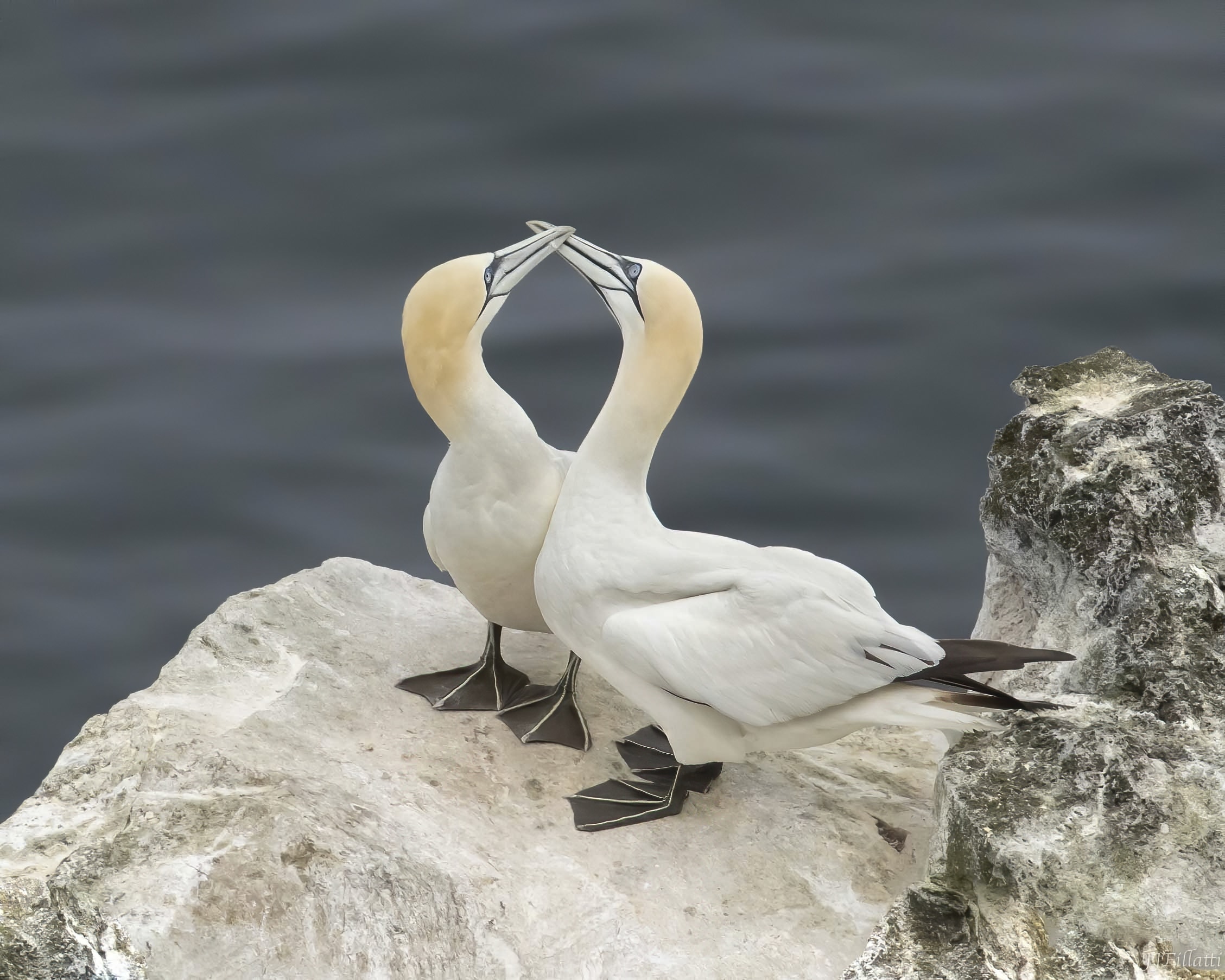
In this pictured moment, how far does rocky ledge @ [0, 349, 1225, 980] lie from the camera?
3.60 meters

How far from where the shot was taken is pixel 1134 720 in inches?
157

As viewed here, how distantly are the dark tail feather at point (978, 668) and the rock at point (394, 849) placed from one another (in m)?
0.60

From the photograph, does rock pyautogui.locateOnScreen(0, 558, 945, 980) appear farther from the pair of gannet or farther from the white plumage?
the white plumage

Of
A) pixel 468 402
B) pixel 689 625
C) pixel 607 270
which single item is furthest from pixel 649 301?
pixel 689 625

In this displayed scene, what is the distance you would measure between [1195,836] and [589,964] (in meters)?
1.53

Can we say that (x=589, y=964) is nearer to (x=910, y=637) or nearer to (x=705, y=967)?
(x=705, y=967)

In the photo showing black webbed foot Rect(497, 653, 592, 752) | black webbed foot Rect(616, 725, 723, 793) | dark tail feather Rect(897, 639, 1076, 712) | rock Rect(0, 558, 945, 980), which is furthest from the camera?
black webbed foot Rect(497, 653, 592, 752)

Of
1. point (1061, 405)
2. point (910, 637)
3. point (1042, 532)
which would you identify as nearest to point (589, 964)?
point (910, 637)

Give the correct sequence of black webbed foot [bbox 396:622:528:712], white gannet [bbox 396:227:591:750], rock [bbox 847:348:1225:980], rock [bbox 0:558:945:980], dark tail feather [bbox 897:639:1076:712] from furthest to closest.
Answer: black webbed foot [bbox 396:622:528:712] → white gannet [bbox 396:227:591:750] → dark tail feather [bbox 897:639:1076:712] → rock [bbox 0:558:945:980] → rock [bbox 847:348:1225:980]

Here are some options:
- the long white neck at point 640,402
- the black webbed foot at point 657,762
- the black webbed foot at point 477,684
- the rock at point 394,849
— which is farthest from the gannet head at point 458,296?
the black webbed foot at point 657,762

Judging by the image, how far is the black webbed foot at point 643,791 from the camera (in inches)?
173

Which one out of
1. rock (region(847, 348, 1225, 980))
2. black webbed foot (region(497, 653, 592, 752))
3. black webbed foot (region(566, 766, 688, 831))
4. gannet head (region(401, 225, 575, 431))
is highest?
gannet head (region(401, 225, 575, 431))

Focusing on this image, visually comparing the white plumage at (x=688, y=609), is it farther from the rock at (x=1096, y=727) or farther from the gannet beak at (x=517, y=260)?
the rock at (x=1096, y=727)

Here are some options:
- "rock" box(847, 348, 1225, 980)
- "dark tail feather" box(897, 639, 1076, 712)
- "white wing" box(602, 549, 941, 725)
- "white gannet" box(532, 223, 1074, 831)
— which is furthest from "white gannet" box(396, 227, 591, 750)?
"rock" box(847, 348, 1225, 980)
